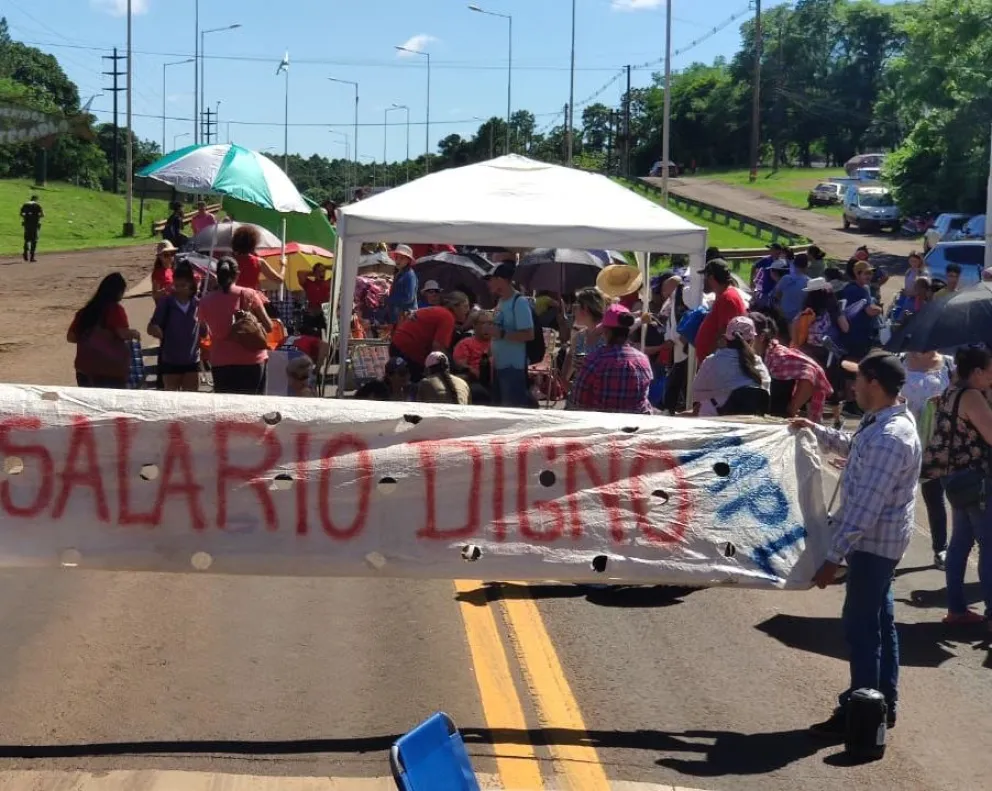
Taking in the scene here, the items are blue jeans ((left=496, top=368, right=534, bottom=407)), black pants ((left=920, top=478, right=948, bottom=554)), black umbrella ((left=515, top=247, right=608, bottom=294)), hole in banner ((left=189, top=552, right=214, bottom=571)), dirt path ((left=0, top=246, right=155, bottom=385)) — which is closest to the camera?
hole in banner ((left=189, top=552, right=214, bottom=571))

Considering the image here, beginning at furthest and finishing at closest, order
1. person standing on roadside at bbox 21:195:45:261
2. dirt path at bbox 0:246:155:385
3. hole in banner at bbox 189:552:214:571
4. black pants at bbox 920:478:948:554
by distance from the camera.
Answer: person standing on roadside at bbox 21:195:45:261 → dirt path at bbox 0:246:155:385 → black pants at bbox 920:478:948:554 → hole in banner at bbox 189:552:214:571

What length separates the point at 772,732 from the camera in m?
→ 6.45

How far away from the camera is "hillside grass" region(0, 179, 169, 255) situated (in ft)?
167

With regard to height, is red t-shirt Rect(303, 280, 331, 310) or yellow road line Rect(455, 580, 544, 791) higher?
red t-shirt Rect(303, 280, 331, 310)

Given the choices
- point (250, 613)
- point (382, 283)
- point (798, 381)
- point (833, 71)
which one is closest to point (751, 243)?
point (382, 283)

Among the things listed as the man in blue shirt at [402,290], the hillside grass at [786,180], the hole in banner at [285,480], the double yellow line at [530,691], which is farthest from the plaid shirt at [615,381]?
the hillside grass at [786,180]

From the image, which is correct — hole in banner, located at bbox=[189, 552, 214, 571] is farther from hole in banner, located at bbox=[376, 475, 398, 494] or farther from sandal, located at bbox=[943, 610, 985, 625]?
sandal, located at bbox=[943, 610, 985, 625]

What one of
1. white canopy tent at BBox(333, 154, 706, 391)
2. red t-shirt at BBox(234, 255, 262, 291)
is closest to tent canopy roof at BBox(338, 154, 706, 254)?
white canopy tent at BBox(333, 154, 706, 391)

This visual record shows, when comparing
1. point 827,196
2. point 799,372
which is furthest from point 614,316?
point 827,196

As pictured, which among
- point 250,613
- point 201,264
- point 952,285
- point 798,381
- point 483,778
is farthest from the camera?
point 201,264

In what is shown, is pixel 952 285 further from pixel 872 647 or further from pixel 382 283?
pixel 872 647

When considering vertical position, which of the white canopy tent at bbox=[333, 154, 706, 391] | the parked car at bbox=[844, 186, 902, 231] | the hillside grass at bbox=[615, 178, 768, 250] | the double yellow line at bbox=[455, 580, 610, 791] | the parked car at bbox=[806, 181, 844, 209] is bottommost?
the double yellow line at bbox=[455, 580, 610, 791]

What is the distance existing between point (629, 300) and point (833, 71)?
106m

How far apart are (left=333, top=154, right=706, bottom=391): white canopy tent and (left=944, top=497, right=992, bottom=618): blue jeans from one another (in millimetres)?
5359
